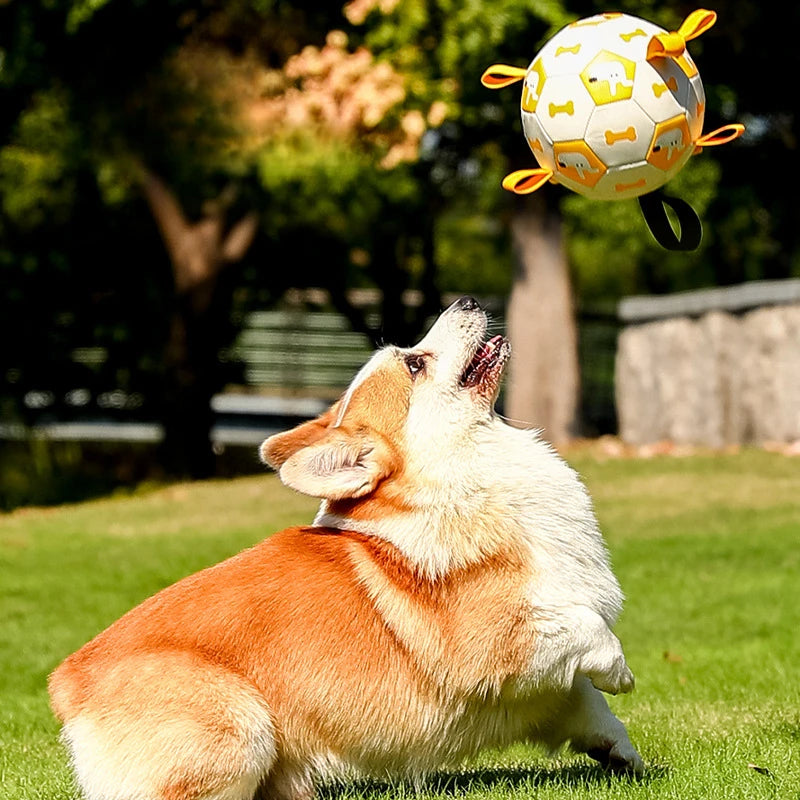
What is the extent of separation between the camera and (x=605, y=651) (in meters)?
4.25

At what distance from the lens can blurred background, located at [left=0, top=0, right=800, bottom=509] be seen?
13.4 m

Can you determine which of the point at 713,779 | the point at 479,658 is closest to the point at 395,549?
the point at 479,658

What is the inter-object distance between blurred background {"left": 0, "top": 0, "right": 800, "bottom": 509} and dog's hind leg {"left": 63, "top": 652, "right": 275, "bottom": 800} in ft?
29.8

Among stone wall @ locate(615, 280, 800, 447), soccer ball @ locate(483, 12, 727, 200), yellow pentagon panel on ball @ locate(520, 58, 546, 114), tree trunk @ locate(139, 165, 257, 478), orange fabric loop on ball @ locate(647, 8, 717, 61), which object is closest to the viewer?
orange fabric loop on ball @ locate(647, 8, 717, 61)

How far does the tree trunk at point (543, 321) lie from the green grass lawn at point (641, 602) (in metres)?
1.11

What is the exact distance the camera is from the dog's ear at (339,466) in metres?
4.28

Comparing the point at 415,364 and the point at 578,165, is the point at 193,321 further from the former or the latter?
the point at 415,364

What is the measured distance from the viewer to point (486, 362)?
470cm

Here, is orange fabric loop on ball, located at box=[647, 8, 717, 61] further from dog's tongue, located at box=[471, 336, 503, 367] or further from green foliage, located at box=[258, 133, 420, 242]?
green foliage, located at box=[258, 133, 420, 242]

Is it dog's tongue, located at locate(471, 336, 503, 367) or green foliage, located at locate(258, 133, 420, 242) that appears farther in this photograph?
green foliage, located at locate(258, 133, 420, 242)

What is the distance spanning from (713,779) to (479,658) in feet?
2.80

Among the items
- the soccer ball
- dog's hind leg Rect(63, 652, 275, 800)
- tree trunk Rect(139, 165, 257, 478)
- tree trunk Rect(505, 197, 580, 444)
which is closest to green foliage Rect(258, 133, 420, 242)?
tree trunk Rect(139, 165, 257, 478)

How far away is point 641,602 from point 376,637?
502cm

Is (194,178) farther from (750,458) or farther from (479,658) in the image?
(479,658)
